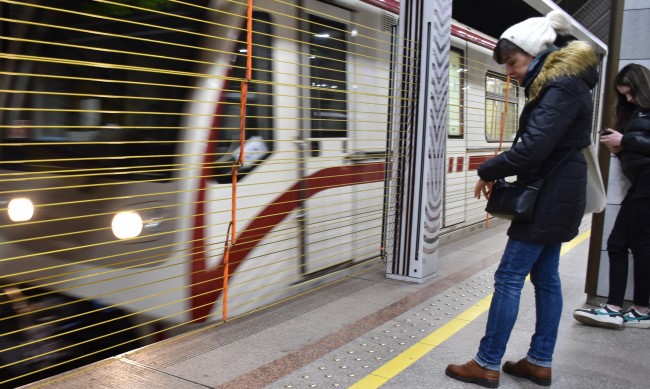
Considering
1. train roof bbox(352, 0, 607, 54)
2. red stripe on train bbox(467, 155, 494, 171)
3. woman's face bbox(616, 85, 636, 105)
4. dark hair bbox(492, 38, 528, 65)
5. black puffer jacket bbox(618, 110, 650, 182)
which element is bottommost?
red stripe on train bbox(467, 155, 494, 171)

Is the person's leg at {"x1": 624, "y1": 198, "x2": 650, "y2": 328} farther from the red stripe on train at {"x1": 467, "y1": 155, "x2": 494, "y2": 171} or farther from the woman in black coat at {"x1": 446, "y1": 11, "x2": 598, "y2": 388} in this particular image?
the red stripe on train at {"x1": 467, "y1": 155, "x2": 494, "y2": 171}

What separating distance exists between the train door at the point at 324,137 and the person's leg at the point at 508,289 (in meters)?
1.85

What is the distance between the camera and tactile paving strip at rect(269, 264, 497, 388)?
2973 mm

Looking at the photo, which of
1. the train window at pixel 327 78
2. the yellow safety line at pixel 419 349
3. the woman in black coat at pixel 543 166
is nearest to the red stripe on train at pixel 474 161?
the train window at pixel 327 78

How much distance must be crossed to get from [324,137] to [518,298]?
221cm

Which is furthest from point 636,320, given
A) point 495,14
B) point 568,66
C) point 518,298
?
point 495,14

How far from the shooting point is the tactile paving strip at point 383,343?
2973mm

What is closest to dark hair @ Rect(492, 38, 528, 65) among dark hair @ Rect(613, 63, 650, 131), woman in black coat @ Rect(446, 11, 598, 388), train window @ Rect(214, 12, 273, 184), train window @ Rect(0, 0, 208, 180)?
woman in black coat @ Rect(446, 11, 598, 388)

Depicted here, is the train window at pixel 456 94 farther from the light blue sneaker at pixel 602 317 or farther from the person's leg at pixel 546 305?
the person's leg at pixel 546 305

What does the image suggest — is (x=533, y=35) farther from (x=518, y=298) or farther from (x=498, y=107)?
(x=498, y=107)

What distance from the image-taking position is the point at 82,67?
347cm

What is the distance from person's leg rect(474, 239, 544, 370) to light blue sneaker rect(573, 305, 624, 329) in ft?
4.03

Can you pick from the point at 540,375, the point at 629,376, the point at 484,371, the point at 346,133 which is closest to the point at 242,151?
the point at 346,133

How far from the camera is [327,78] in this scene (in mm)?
4582
